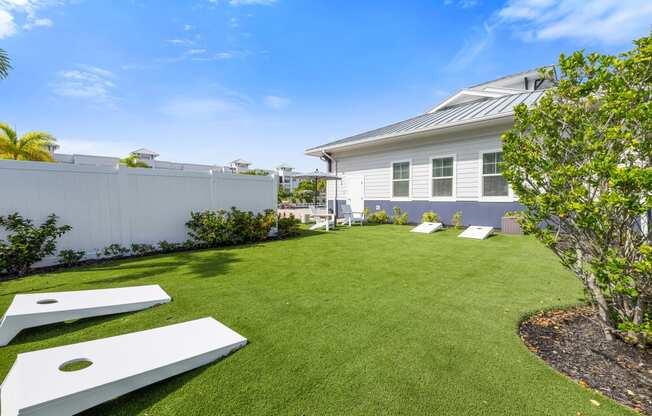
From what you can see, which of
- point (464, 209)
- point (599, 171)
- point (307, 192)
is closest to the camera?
point (599, 171)

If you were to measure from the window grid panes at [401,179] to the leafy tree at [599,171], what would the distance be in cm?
909

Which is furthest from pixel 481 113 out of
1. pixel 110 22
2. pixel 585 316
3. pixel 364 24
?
pixel 110 22

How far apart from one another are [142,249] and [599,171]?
785 cm

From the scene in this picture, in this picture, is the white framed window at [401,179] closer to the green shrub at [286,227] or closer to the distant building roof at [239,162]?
the green shrub at [286,227]

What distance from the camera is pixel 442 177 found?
433 inches

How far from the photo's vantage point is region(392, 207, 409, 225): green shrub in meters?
11.8

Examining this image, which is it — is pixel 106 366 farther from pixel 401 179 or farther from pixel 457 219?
pixel 401 179

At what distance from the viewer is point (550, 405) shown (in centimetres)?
184

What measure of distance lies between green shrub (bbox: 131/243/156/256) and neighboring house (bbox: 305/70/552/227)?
30.2 ft

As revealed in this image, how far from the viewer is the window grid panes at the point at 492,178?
949cm

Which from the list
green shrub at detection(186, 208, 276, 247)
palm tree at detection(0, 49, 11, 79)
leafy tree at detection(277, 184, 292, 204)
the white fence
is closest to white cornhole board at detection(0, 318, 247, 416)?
the white fence

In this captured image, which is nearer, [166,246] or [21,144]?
[166,246]

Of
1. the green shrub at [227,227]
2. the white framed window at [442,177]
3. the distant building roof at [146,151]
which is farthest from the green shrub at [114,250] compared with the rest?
the distant building roof at [146,151]

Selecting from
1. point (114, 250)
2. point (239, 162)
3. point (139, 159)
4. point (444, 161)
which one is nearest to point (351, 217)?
point (444, 161)
